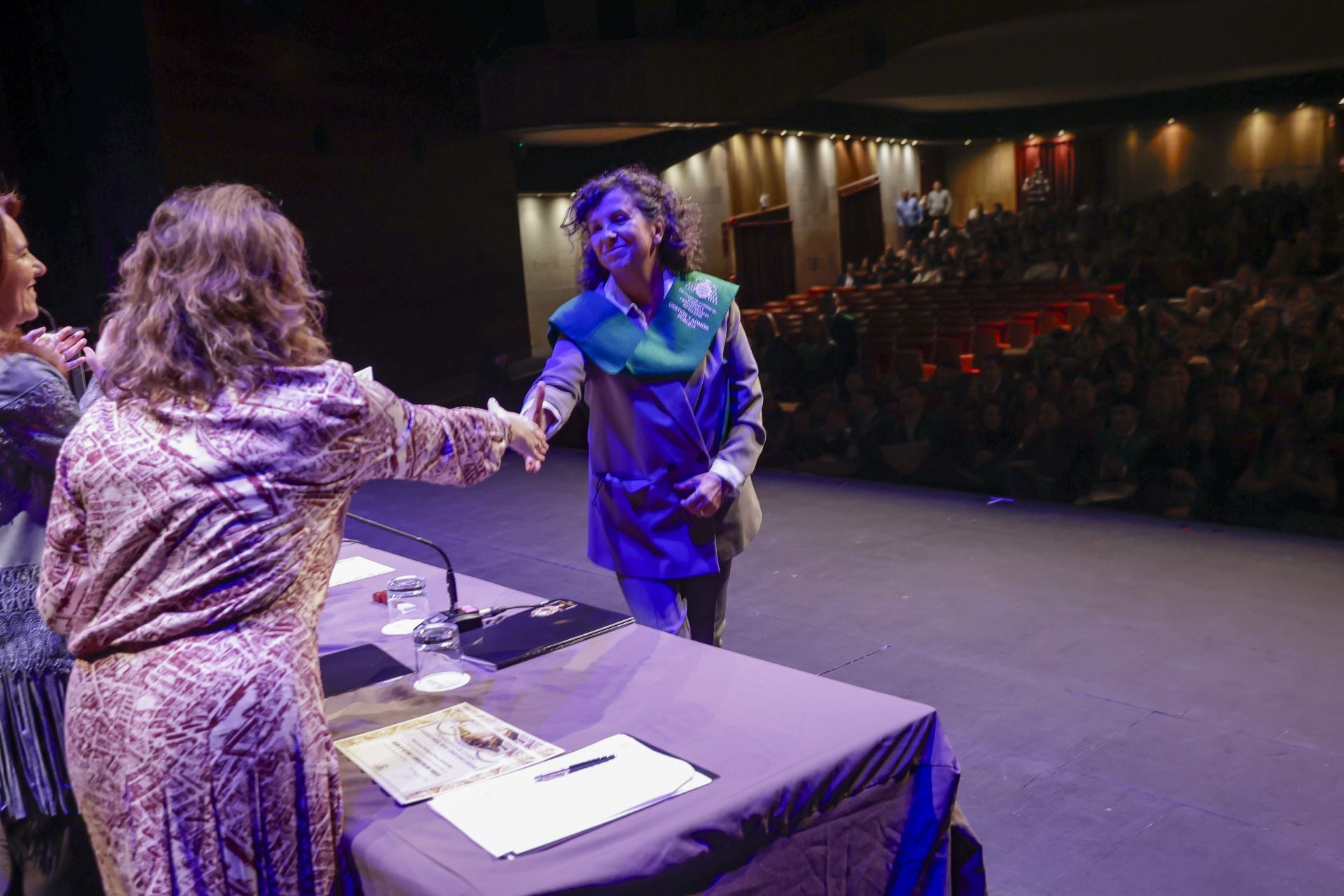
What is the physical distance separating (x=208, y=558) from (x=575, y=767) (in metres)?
0.52

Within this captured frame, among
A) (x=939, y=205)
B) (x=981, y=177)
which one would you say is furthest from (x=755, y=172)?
(x=981, y=177)

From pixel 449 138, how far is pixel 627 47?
1.96 meters

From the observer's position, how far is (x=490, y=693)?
174 cm

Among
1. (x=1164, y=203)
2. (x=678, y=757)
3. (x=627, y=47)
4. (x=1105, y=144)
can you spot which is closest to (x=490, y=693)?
(x=678, y=757)

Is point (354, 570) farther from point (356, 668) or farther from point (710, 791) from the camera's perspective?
point (710, 791)

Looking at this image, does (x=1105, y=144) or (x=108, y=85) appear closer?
(x=108, y=85)

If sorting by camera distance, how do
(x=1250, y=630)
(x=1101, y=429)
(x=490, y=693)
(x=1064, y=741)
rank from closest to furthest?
(x=490, y=693), (x=1064, y=741), (x=1250, y=630), (x=1101, y=429)

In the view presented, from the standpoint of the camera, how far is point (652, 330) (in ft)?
7.77

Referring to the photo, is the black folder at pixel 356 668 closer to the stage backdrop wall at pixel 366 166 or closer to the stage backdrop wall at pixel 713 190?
the stage backdrop wall at pixel 366 166

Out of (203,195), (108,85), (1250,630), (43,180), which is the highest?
(108,85)

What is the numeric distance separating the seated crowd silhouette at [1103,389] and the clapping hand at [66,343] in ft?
15.2

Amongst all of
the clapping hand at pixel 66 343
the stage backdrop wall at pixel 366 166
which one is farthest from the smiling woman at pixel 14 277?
the stage backdrop wall at pixel 366 166

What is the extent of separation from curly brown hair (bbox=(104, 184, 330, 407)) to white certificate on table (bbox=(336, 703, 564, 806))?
0.54 metres

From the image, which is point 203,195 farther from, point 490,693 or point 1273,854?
point 1273,854
